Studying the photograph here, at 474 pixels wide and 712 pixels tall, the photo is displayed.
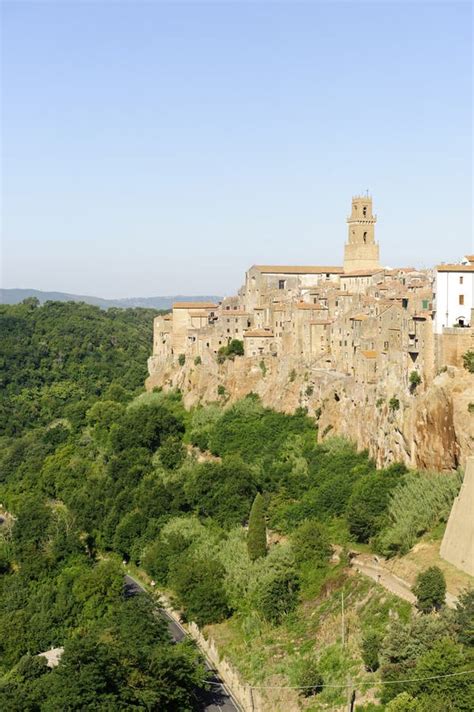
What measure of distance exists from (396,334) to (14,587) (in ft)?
73.0

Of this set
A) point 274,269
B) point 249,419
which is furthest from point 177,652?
point 274,269

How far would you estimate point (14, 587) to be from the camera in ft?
160

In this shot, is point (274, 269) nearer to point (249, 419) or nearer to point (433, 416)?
point (249, 419)

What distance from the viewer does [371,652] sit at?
3312 centimetres

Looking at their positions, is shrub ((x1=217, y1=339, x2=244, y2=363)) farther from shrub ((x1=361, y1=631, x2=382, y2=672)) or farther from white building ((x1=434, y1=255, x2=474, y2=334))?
shrub ((x1=361, y1=631, x2=382, y2=672))

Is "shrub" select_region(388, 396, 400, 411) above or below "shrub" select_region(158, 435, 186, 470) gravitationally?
above

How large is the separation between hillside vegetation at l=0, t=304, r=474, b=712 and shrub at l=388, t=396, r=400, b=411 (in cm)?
271

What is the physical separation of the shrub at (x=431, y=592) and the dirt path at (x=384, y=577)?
0.38 meters

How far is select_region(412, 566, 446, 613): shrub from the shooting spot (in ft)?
111

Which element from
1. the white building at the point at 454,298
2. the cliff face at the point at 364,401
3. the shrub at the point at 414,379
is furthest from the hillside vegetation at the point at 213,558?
the white building at the point at 454,298

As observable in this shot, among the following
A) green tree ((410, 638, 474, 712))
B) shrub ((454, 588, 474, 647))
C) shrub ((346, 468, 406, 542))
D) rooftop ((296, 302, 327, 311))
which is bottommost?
green tree ((410, 638, 474, 712))

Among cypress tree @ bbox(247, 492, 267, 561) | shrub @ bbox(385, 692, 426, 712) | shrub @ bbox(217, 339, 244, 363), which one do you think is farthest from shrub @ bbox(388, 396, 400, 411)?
shrub @ bbox(217, 339, 244, 363)

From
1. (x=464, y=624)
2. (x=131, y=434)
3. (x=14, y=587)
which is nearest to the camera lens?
(x=464, y=624)

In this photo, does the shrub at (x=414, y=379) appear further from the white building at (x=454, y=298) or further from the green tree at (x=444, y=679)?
the green tree at (x=444, y=679)
